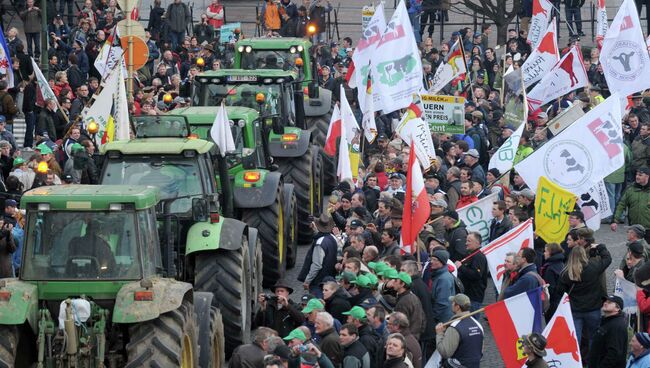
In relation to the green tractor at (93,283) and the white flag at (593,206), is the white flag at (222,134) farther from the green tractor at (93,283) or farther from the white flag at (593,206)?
the white flag at (593,206)

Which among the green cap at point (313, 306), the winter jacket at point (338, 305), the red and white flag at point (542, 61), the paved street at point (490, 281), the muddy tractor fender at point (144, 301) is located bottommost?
the paved street at point (490, 281)

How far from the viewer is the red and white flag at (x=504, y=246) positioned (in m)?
17.1

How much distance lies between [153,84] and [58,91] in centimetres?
287

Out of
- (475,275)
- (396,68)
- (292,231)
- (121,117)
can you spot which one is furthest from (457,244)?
(396,68)

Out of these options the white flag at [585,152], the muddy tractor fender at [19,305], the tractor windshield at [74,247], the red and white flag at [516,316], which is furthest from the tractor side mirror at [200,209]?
the white flag at [585,152]

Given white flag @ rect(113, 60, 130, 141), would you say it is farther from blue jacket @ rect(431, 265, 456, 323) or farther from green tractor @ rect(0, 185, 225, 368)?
green tractor @ rect(0, 185, 225, 368)

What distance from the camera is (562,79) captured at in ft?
86.6

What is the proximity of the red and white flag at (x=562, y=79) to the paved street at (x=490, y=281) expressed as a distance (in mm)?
2809

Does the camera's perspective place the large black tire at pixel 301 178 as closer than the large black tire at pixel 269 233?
No

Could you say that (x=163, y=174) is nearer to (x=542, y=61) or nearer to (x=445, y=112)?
(x=445, y=112)

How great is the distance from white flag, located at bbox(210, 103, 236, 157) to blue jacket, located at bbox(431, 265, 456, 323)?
111 inches

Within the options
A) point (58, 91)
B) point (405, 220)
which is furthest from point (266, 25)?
point (405, 220)

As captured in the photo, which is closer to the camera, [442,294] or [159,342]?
[159,342]

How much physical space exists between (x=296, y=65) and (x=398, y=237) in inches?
302
